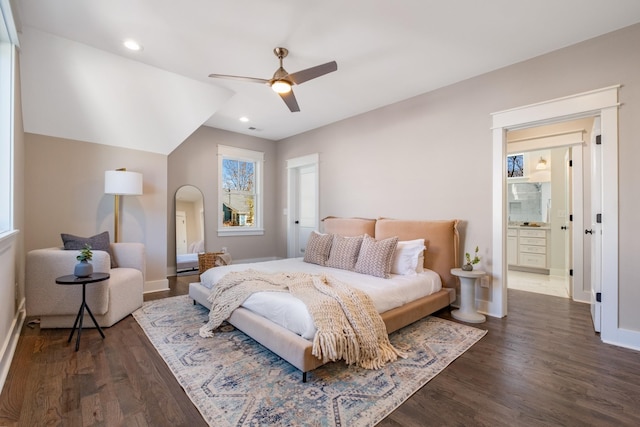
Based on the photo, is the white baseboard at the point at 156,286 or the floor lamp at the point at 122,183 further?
the white baseboard at the point at 156,286

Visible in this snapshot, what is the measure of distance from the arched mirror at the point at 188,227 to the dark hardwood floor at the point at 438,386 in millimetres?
2358

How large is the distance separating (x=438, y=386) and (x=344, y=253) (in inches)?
72.0

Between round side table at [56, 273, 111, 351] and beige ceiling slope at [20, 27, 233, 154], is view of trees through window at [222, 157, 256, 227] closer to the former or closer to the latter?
beige ceiling slope at [20, 27, 233, 154]

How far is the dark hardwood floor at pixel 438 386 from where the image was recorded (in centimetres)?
157

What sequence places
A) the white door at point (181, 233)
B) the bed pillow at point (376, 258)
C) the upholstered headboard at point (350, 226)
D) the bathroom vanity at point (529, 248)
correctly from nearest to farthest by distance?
the bed pillow at point (376, 258), the upholstered headboard at point (350, 226), the white door at point (181, 233), the bathroom vanity at point (529, 248)

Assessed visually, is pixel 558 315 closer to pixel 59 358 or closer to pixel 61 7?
pixel 59 358

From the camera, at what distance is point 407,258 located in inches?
130

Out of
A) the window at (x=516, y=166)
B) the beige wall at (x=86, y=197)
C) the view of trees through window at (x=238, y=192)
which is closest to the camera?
the beige wall at (x=86, y=197)

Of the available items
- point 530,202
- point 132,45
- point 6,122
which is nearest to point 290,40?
point 132,45

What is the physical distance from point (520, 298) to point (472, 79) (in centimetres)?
299

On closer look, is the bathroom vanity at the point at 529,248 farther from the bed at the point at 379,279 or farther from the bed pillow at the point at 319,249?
the bed pillow at the point at 319,249

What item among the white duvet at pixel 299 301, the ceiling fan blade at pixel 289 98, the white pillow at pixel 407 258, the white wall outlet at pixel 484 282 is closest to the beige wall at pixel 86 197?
the white duvet at pixel 299 301

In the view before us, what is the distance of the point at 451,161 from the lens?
356 centimetres

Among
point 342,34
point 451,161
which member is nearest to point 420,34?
point 342,34
